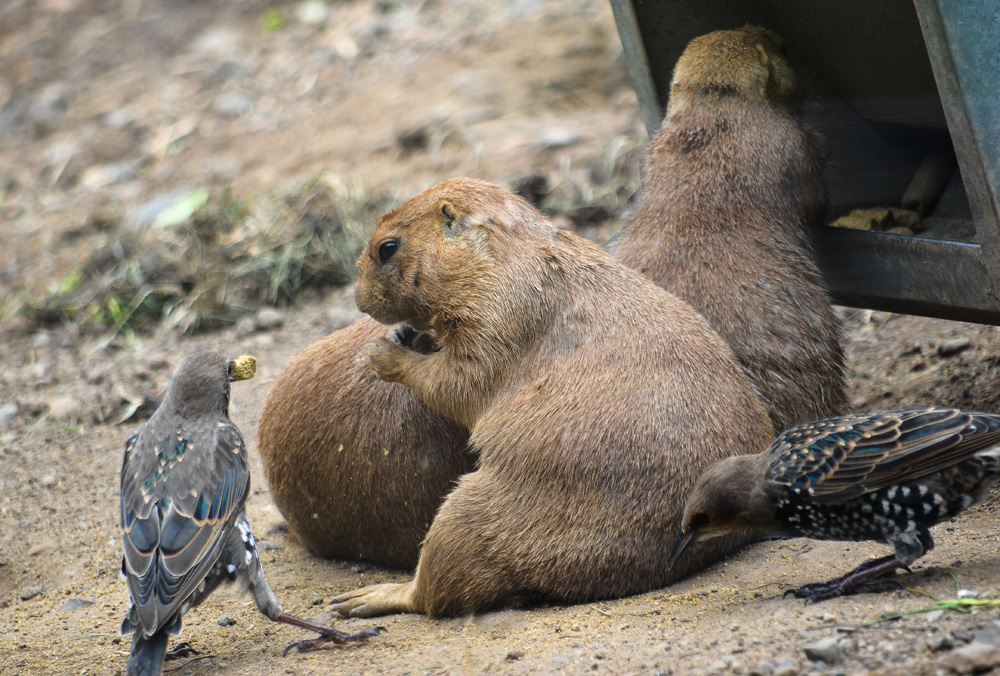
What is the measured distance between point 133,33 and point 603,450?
413 inches

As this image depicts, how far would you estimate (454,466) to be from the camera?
14.1 ft

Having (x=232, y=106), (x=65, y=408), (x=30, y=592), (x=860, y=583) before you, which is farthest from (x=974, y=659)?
(x=232, y=106)

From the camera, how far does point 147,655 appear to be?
11.3 ft

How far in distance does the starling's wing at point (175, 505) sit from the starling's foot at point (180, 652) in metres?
0.45

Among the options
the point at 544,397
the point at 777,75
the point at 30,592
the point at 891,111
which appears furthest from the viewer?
the point at 891,111

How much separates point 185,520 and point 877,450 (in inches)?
93.8

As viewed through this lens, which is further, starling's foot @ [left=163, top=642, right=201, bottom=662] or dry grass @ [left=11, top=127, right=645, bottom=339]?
dry grass @ [left=11, top=127, right=645, bottom=339]

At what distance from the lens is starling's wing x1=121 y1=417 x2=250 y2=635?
3525mm

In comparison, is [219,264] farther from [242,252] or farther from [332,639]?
[332,639]

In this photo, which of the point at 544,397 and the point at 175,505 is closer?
the point at 175,505

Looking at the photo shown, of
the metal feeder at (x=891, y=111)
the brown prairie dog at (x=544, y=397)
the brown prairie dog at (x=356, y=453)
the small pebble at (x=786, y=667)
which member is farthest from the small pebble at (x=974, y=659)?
the brown prairie dog at (x=356, y=453)

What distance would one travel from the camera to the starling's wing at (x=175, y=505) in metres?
3.53

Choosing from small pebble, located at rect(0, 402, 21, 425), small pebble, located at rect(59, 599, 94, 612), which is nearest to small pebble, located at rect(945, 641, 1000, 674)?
small pebble, located at rect(59, 599, 94, 612)

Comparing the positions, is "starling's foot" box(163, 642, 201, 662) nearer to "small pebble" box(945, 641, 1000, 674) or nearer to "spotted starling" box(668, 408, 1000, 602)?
"spotted starling" box(668, 408, 1000, 602)
